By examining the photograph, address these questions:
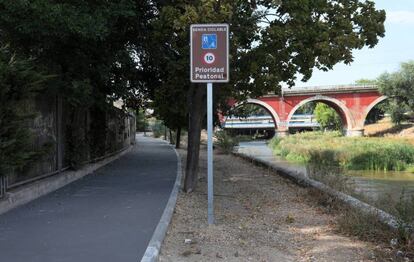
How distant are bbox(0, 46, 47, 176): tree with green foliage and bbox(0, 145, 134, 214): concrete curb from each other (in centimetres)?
80

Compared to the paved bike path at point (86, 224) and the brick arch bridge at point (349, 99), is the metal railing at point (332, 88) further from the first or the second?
the paved bike path at point (86, 224)

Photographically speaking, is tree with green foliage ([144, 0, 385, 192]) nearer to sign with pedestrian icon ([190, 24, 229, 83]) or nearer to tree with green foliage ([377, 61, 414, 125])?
sign with pedestrian icon ([190, 24, 229, 83])

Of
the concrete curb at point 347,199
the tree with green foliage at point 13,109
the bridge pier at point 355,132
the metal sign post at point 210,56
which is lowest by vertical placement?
the concrete curb at point 347,199

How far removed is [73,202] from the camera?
11.0 m

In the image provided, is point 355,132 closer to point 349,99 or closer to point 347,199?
point 349,99

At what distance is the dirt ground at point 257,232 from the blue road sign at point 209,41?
9.51 feet

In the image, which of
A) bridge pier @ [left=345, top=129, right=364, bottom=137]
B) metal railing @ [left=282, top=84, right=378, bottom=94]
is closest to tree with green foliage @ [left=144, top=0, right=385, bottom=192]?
metal railing @ [left=282, top=84, right=378, bottom=94]

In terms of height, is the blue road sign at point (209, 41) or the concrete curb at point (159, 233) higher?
the blue road sign at point (209, 41)

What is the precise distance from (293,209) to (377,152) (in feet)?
73.4

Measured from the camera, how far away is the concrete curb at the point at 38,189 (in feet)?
32.8

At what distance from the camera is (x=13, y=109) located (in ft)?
30.9

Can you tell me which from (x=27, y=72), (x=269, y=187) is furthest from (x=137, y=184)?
(x=27, y=72)

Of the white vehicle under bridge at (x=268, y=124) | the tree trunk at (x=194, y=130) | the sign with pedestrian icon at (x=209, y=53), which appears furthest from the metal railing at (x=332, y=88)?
the sign with pedestrian icon at (x=209, y=53)

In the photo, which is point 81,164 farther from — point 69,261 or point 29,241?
point 69,261
